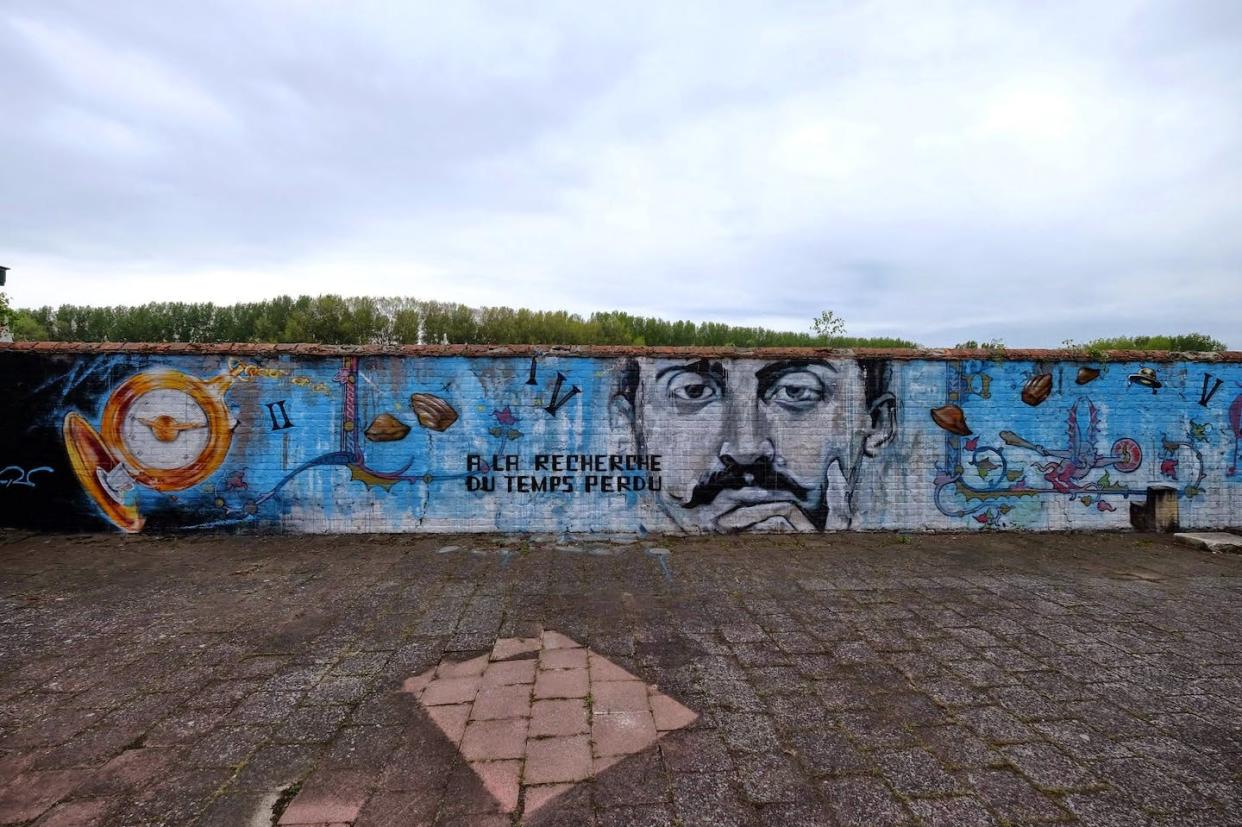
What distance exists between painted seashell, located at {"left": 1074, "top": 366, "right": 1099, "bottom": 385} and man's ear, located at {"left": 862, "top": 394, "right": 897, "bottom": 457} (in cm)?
222

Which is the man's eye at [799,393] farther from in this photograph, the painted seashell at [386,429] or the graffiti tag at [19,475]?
the graffiti tag at [19,475]

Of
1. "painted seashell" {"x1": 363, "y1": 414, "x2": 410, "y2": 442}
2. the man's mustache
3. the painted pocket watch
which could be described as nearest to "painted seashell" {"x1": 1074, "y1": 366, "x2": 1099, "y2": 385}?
the man's mustache

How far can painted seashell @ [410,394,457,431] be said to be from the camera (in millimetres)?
6285

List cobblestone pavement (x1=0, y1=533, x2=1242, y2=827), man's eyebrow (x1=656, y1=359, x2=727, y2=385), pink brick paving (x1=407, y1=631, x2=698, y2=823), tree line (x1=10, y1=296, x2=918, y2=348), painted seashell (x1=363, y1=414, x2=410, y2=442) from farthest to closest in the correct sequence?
tree line (x1=10, y1=296, x2=918, y2=348)
man's eyebrow (x1=656, y1=359, x2=727, y2=385)
painted seashell (x1=363, y1=414, x2=410, y2=442)
pink brick paving (x1=407, y1=631, x2=698, y2=823)
cobblestone pavement (x1=0, y1=533, x2=1242, y2=827)

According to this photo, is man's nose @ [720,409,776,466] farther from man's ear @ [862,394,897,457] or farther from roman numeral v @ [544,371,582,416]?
roman numeral v @ [544,371,582,416]

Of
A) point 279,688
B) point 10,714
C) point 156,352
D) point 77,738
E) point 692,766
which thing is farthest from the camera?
point 156,352

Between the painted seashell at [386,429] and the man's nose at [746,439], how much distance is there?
12.2 ft

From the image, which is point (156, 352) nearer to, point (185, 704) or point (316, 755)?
point (185, 704)

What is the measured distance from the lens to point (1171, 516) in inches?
259

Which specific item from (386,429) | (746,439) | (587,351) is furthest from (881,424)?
(386,429)

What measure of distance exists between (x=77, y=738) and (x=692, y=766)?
112 inches

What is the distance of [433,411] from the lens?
20.7 feet

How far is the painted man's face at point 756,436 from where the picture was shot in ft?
21.1

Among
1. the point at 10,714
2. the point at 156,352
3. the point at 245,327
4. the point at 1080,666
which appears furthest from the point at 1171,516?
the point at 245,327
